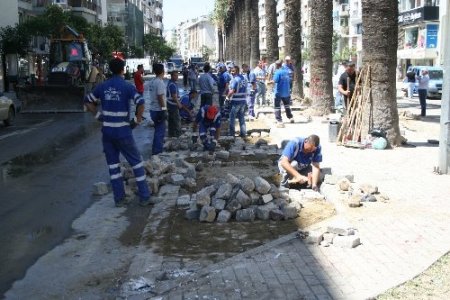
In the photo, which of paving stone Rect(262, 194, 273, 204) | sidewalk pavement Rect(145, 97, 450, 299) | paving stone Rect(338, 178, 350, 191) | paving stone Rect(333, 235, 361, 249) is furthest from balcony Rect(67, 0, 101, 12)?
paving stone Rect(333, 235, 361, 249)

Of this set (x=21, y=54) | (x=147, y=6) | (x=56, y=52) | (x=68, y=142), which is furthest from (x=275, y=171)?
(x=147, y=6)

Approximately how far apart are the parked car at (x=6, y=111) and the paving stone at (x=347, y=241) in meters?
14.7

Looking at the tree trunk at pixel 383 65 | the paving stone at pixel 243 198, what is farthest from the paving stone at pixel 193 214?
the tree trunk at pixel 383 65

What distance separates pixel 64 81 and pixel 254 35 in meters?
15.0

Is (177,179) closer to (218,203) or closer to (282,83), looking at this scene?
(218,203)

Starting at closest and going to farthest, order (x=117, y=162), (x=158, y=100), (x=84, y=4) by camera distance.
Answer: (x=117, y=162)
(x=158, y=100)
(x=84, y=4)

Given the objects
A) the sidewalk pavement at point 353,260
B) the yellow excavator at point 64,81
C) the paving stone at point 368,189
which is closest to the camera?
the sidewalk pavement at point 353,260

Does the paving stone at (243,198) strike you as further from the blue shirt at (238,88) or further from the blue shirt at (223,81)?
the blue shirt at (223,81)

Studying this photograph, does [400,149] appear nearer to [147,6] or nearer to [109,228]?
[109,228]

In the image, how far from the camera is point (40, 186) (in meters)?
9.67

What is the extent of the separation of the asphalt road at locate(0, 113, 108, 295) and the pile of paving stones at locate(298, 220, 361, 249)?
287cm

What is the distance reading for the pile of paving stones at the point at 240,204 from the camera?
7.31 metres

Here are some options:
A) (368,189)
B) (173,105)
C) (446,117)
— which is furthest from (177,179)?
(173,105)

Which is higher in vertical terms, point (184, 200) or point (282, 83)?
point (282, 83)
